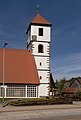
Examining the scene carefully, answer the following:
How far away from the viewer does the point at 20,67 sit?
45781 millimetres

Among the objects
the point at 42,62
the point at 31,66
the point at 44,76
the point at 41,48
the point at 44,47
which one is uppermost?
the point at 44,47

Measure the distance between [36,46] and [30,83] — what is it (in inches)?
293

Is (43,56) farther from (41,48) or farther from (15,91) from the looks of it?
(15,91)

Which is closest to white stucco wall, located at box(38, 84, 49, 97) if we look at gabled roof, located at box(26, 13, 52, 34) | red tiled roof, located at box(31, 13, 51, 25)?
gabled roof, located at box(26, 13, 52, 34)

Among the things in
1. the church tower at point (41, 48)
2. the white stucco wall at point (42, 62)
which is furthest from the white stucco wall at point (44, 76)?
the white stucco wall at point (42, 62)

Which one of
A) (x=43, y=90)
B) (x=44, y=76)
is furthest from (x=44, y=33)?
(x=43, y=90)

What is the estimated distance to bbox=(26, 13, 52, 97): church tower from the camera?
46.4 m

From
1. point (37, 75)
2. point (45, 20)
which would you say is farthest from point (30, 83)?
point (45, 20)

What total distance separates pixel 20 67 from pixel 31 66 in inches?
80.6

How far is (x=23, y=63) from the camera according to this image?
4675 cm

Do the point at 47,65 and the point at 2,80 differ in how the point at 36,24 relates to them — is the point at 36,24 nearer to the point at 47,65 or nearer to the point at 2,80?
the point at 47,65

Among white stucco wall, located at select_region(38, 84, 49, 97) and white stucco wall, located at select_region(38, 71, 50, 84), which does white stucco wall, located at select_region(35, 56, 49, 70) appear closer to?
white stucco wall, located at select_region(38, 71, 50, 84)

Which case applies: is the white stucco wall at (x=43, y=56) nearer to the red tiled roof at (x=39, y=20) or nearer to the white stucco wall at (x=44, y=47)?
the white stucco wall at (x=44, y=47)

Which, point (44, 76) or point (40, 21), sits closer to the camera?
point (44, 76)
